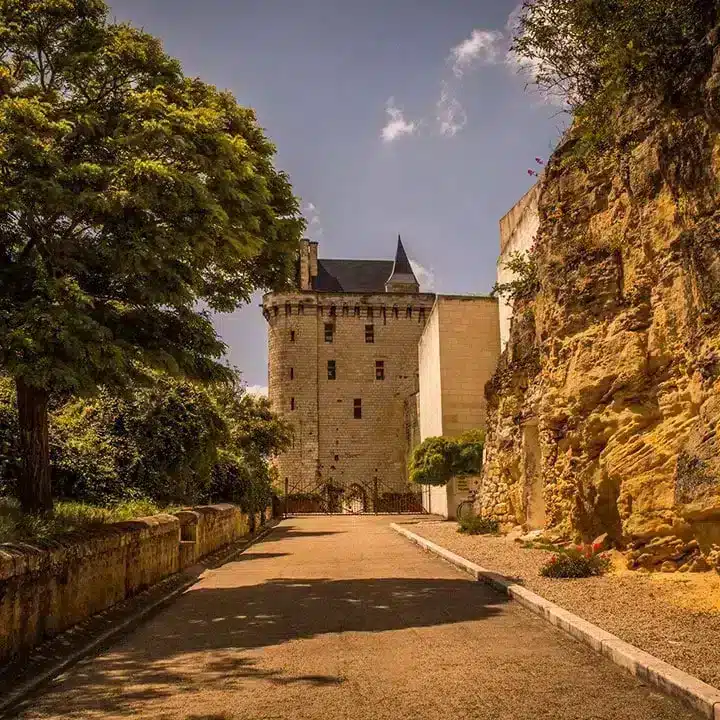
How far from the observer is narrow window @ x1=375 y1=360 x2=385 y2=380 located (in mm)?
59125

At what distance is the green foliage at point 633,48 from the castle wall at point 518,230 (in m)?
9.34

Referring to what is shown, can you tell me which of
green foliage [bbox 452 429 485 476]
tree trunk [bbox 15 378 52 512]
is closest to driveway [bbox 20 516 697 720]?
tree trunk [bbox 15 378 52 512]

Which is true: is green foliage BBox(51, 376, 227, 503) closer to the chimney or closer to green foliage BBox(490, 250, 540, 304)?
green foliage BBox(490, 250, 540, 304)

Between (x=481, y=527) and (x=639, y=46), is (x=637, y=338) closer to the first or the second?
(x=639, y=46)

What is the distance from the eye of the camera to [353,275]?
65.4 m

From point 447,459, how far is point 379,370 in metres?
30.0

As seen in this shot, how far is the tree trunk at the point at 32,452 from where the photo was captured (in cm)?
911

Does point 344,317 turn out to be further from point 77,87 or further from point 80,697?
point 80,697

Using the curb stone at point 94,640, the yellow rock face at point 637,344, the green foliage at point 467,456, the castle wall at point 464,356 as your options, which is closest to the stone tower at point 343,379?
the castle wall at point 464,356

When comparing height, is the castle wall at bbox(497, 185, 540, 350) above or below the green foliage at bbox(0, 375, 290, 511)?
above

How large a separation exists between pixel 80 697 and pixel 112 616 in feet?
11.7

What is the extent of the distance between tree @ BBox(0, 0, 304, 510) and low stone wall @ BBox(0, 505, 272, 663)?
1.24m

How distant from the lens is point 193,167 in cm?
927

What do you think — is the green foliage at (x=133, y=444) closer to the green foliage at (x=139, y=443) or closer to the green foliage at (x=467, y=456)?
the green foliage at (x=139, y=443)
